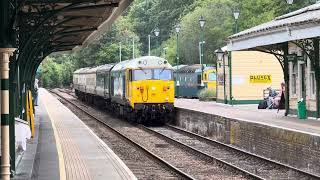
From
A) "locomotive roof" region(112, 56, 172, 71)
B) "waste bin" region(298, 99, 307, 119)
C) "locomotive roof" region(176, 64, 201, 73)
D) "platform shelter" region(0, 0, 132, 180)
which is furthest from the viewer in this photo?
"locomotive roof" region(176, 64, 201, 73)

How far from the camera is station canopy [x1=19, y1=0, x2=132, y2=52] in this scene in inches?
Result: 536

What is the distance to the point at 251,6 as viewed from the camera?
72.1 meters

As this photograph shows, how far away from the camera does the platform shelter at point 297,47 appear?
19.9 meters

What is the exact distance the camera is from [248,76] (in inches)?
1467

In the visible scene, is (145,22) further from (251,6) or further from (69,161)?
(69,161)

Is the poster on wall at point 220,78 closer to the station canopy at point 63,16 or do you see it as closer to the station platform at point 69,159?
the station canopy at point 63,16

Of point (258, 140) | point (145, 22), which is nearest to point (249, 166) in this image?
point (258, 140)

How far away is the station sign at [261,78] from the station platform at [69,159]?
16.3m

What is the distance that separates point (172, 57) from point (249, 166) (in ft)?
209

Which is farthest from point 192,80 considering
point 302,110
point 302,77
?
point 302,110

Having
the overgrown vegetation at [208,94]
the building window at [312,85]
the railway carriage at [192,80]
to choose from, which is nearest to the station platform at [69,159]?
the building window at [312,85]

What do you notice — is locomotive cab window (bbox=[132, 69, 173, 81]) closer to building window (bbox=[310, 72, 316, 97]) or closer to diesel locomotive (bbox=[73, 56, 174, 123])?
diesel locomotive (bbox=[73, 56, 174, 123])

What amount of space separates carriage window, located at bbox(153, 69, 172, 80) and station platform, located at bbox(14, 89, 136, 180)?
22.2 ft

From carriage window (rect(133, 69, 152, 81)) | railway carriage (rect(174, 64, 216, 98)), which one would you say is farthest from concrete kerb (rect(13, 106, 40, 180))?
railway carriage (rect(174, 64, 216, 98))
